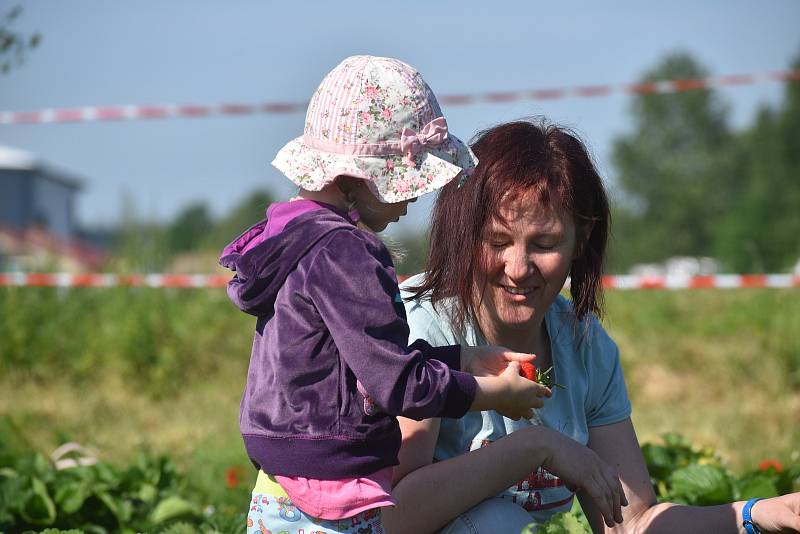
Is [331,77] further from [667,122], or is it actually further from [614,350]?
[667,122]

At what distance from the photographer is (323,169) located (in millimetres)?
1739

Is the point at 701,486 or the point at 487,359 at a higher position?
the point at 487,359

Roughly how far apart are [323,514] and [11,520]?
1.35 m

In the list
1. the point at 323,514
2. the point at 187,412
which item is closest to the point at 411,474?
the point at 323,514

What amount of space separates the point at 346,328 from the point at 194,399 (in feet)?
12.8

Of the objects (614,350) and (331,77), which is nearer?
(331,77)

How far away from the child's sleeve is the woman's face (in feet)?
1.58

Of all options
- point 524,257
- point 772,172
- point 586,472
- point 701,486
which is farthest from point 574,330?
point 772,172

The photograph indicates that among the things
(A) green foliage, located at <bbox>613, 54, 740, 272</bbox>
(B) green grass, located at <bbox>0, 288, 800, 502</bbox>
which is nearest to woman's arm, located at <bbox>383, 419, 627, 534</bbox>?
(B) green grass, located at <bbox>0, 288, 800, 502</bbox>

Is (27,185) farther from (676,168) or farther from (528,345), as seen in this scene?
(676,168)

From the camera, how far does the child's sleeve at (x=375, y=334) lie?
5.26 feet

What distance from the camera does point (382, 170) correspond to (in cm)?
173

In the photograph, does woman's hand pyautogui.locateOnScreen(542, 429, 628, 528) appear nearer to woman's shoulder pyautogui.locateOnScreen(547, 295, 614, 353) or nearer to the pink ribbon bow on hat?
woman's shoulder pyautogui.locateOnScreen(547, 295, 614, 353)

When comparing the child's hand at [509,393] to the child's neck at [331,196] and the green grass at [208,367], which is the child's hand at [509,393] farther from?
the green grass at [208,367]
